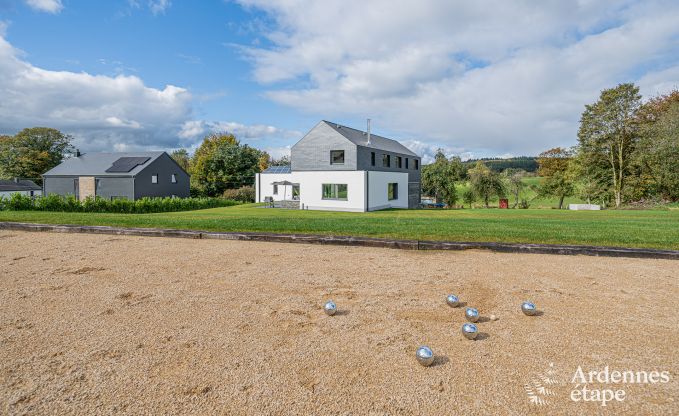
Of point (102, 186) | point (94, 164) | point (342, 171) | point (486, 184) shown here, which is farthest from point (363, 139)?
point (94, 164)

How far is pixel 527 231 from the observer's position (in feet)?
31.6

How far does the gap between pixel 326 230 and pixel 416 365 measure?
23.3 feet

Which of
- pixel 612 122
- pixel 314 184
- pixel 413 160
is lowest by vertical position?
pixel 314 184

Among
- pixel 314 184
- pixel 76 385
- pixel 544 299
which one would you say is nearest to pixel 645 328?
pixel 544 299

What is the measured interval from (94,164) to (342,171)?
88.1ft

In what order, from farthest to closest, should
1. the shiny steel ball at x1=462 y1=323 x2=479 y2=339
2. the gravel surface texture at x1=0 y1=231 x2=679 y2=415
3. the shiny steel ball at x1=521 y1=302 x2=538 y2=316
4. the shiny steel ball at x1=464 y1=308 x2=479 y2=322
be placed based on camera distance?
the shiny steel ball at x1=521 y1=302 x2=538 y2=316
the shiny steel ball at x1=464 y1=308 x2=479 y2=322
the shiny steel ball at x1=462 y1=323 x2=479 y2=339
the gravel surface texture at x1=0 y1=231 x2=679 y2=415

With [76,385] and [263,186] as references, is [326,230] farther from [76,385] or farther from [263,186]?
[263,186]

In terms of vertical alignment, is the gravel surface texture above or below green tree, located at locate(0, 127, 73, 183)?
below

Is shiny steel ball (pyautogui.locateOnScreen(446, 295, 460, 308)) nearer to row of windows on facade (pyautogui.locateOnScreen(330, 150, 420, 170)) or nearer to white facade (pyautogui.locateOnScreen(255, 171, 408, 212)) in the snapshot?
white facade (pyautogui.locateOnScreen(255, 171, 408, 212))

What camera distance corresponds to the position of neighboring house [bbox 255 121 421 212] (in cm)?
2289

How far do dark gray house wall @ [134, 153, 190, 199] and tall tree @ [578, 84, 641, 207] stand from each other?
40050mm

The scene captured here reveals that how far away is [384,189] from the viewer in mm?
25391

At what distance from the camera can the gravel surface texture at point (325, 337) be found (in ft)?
8.20

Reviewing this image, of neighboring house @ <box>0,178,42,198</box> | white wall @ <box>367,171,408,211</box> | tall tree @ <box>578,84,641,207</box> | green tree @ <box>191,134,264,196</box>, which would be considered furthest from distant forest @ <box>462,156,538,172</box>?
neighboring house @ <box>0,178,42,198</box>
